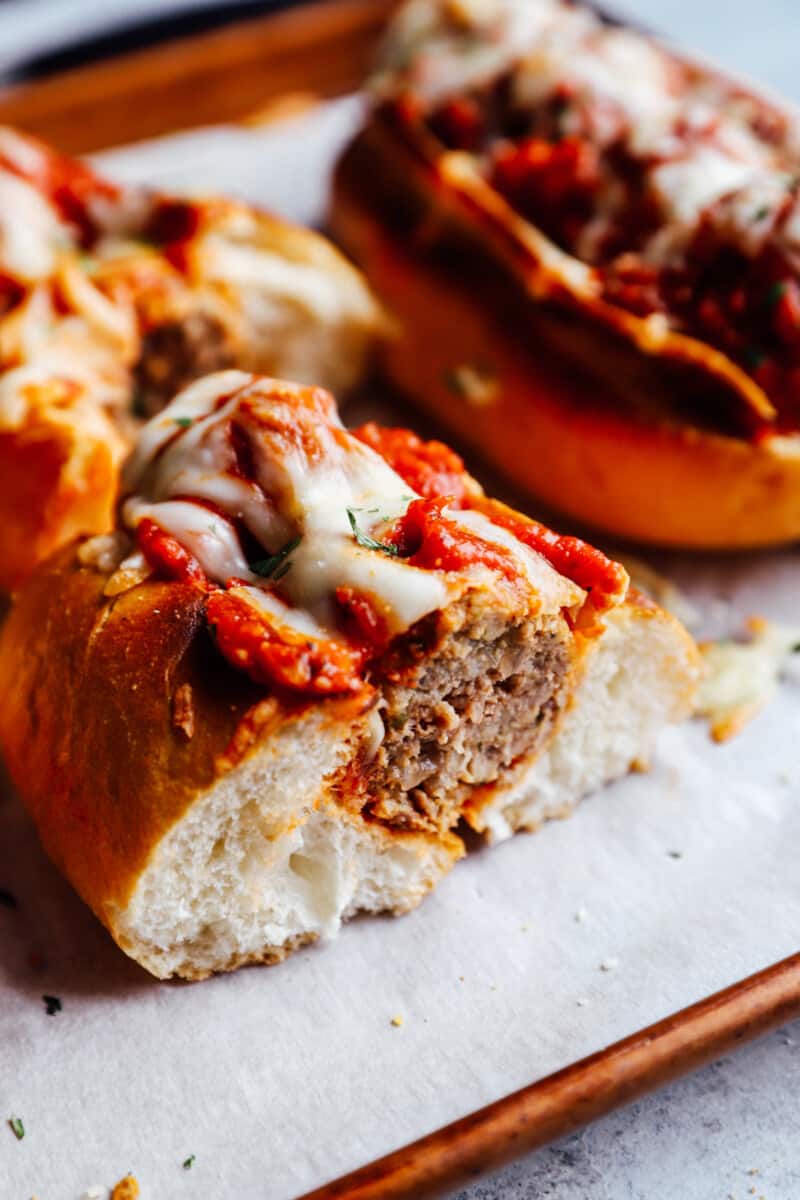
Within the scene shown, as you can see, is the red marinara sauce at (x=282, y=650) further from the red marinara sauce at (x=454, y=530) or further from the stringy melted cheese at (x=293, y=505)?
the red marinara sauce at (x=454, y=530)

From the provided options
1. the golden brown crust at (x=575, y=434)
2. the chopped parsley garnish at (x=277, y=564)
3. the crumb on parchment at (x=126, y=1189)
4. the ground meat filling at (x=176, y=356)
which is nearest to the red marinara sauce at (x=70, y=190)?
the ground meat filling at (x=176, y=356)

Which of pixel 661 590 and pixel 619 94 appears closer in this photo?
pixel 661 590

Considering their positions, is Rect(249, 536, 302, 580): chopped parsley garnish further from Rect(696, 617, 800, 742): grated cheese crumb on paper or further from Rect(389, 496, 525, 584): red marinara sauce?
Rect(696, 617, 800, 742): grated cheese crumb on paper

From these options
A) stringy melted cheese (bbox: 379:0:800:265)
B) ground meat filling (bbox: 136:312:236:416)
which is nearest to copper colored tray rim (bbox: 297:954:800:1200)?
stringy melted cheese (bbox: 379:0:800:265)

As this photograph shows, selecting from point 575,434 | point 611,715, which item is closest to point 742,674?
point 611,715

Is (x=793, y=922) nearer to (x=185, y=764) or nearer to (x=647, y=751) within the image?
(x=647, y=751)

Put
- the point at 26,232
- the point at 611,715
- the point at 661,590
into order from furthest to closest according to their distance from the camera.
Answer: the point at 26,232 → the point at 661,590 → the point at 611,715

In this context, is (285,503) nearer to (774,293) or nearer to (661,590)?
(661,590)
